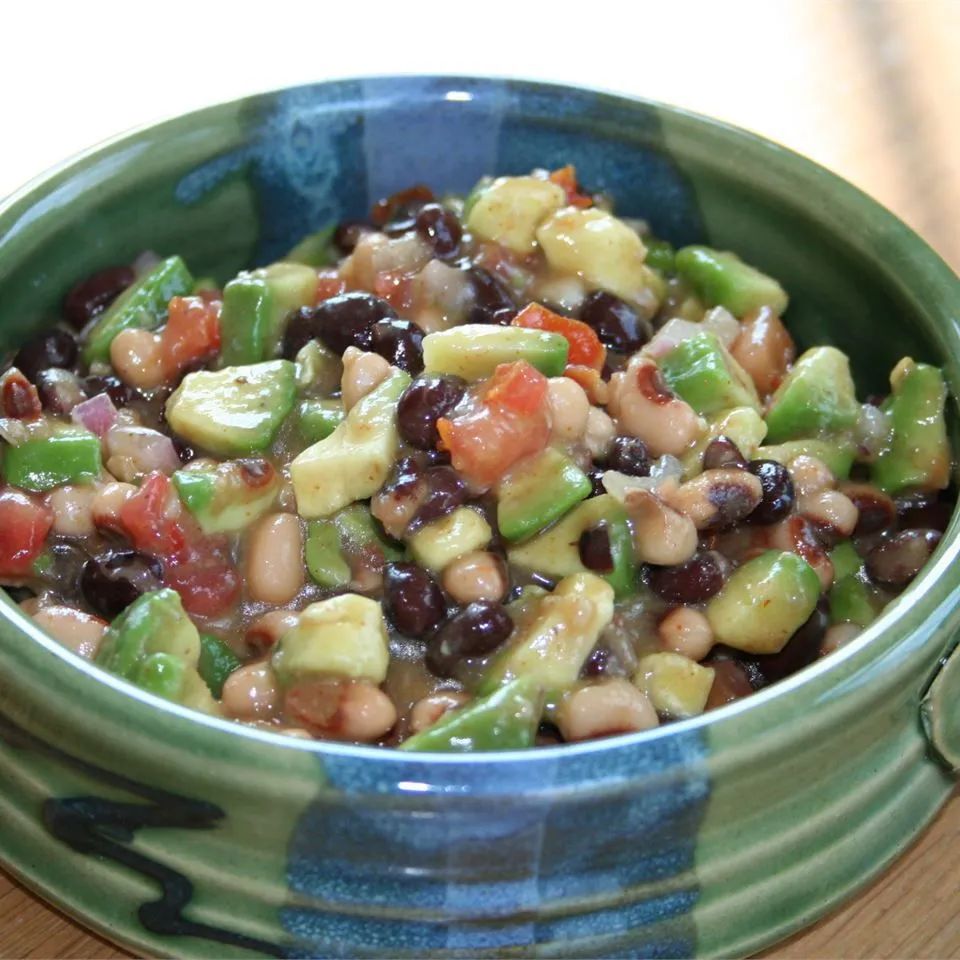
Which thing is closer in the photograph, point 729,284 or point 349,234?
point 729,284

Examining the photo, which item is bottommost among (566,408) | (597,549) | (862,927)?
(862,927)

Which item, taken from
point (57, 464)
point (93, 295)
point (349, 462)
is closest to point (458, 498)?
point (349, 462)

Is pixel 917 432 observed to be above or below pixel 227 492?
below

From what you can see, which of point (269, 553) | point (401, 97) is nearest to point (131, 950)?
point (269, 553)

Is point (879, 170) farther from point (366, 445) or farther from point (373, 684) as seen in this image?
point (373, 684)

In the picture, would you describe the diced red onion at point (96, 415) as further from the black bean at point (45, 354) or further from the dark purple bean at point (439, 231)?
the dark purple bean at point (439, 231)

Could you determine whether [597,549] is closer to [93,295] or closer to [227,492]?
[227,492]
